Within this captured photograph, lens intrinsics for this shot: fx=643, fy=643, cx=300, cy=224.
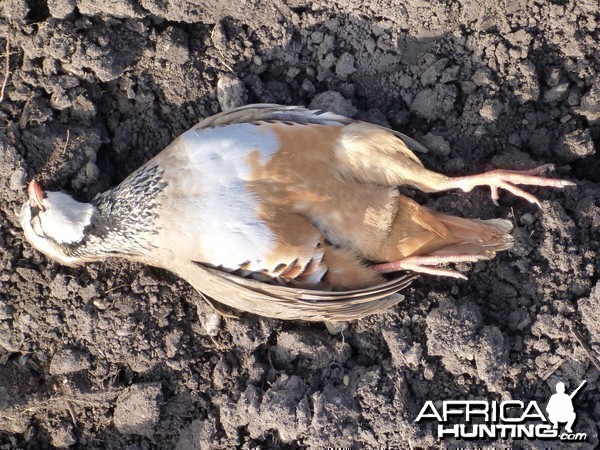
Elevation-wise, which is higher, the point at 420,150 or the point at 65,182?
the point at 420,150

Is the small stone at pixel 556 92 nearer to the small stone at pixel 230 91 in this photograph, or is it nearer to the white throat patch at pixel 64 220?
the small stone at pixel 230 91

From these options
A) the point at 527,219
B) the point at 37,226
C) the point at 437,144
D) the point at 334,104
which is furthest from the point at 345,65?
the point at 37,226

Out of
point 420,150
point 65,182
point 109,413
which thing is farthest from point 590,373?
point 65,182

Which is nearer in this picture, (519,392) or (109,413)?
(519,392)

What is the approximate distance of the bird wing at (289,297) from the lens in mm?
3830

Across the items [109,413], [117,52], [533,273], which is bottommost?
[109,413]

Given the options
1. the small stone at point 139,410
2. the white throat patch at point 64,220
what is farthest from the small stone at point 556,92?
the small stone at point 139,410

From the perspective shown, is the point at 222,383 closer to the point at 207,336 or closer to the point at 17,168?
the point at 207,336

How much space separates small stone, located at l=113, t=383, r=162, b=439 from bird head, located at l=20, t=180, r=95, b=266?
3.19 feet

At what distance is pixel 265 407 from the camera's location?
13.8ft

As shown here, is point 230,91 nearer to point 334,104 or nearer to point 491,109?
point 334,104

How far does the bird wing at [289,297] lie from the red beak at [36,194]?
3.32 feet

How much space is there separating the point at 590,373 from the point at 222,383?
2406 millimetres

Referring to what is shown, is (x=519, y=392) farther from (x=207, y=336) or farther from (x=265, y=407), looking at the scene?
(x=207, y=336)
